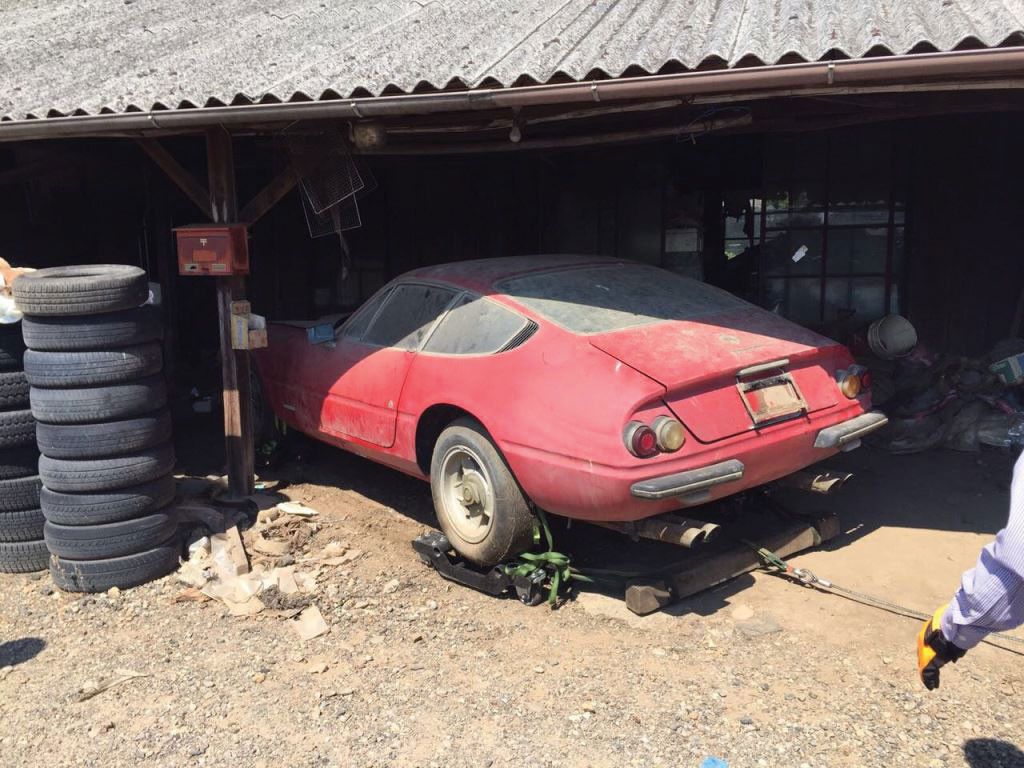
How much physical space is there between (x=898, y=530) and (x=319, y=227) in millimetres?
4694

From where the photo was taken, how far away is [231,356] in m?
5.81

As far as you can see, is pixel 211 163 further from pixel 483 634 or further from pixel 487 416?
pixel 483 634

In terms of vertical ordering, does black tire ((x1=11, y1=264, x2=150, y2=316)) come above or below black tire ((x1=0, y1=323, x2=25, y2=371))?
above

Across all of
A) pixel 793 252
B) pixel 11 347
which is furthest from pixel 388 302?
pixel 793 252

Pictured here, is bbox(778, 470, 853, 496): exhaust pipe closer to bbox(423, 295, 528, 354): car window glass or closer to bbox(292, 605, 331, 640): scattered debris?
bbox(423, 295, 528, 354): car window glass

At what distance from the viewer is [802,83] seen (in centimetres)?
402

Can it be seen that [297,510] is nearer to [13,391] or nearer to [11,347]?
[13,391]

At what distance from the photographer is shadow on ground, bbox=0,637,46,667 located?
4.08 metres

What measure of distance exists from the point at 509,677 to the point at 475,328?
1863 mm

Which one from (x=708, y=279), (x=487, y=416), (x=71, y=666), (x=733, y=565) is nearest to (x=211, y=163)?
(x=487, y=416)

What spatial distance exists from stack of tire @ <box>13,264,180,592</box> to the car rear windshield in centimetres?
206

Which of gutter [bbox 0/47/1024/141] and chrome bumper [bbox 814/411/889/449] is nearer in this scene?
gutter [bbox 0/47/1024/141]

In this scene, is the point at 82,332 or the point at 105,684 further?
the point at 82,332

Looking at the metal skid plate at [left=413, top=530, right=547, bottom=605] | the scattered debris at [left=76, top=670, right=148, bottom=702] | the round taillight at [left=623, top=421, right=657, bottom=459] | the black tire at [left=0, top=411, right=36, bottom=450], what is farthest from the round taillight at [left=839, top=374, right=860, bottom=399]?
the black tire at [left=0, top=411, right=36, bottom=450]
